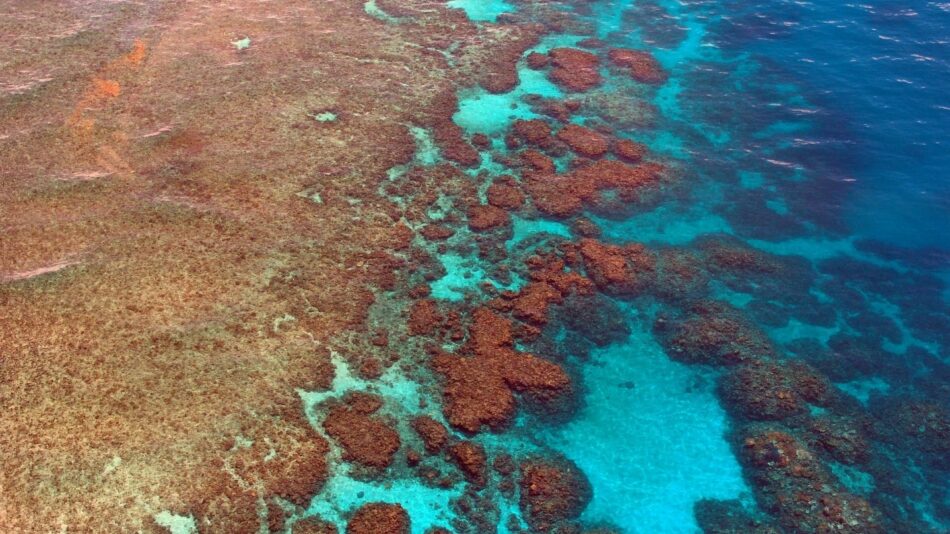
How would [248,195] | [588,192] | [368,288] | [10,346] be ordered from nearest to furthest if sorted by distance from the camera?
[10,346]
[368,288]
[248,195]
[588,192]

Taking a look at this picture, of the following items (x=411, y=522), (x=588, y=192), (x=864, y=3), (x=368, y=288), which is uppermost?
(x=864, y=3)

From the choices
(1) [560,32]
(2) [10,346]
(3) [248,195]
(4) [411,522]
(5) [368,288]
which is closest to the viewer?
(4) [411,522]

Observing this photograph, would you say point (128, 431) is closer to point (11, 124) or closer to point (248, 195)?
point (248, 195)

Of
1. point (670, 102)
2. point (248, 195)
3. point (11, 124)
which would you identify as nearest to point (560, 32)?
point (670, 102)

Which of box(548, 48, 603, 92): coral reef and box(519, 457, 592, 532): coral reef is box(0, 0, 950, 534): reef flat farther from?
box(548, 48, 603, 92): coral reef

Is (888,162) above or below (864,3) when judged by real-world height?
below

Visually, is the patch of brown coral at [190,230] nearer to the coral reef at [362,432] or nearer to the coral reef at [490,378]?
the coral reef at [362,432]

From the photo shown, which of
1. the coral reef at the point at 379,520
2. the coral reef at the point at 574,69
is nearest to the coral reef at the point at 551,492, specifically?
the coral reef at the point at 379,520

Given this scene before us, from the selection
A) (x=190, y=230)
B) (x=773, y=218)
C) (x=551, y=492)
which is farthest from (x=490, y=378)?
(x=773, y=218)
